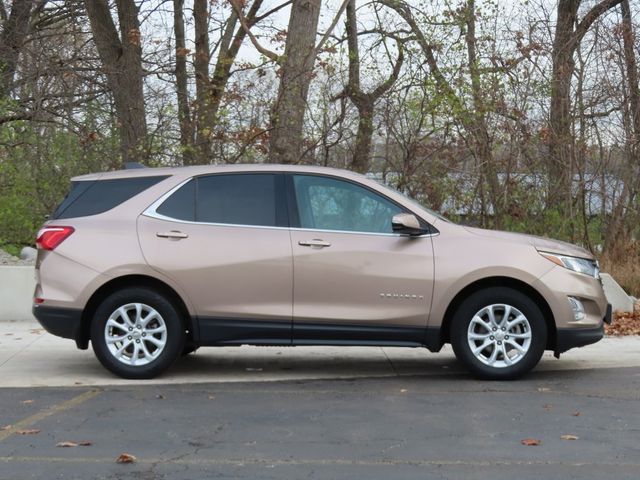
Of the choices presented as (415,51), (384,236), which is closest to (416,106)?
(415,51)

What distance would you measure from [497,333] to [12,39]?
14668 millimetres

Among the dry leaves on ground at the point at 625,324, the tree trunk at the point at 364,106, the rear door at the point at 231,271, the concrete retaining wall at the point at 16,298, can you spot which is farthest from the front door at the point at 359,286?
the tree trunk at the point at 364,106

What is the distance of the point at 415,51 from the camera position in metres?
15.2

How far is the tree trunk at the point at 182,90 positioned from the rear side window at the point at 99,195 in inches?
238

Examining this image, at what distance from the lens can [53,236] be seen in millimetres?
8742

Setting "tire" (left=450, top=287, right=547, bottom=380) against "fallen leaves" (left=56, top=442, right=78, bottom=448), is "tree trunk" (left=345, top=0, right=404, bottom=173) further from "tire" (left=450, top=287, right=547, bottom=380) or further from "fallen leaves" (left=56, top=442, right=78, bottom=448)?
"fallen leaves" (left=56, top=442, right=78, bottom=448)

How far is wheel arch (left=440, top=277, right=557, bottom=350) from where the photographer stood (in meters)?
8.66

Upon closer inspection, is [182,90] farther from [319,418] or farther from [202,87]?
[319,418]

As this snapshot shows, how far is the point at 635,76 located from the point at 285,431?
1005 centimetres

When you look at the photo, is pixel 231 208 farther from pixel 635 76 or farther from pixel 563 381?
pixel 635 76

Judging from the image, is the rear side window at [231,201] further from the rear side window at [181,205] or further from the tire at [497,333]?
the tire at [497,333]

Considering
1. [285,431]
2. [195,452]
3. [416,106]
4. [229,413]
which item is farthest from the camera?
[416,106]

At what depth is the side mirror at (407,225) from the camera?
27.7 feet

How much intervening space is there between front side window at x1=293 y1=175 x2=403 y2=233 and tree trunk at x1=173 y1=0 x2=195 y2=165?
251 inches
